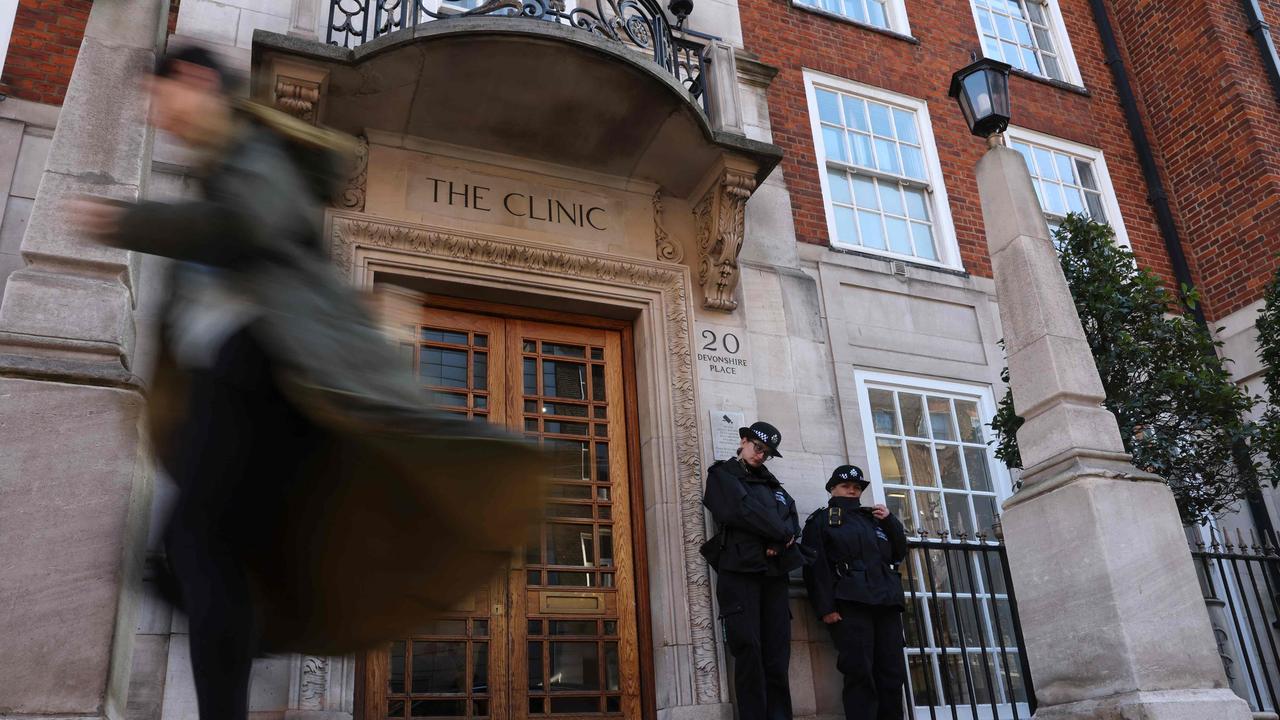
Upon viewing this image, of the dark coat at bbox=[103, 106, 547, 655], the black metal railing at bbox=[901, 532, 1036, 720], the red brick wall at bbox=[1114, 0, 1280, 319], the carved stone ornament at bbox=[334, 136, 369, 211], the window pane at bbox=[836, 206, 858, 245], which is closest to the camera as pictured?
the dark coat at bbox=[103, 106, 547, 655]

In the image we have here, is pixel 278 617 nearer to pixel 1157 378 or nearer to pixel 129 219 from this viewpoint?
pixel 129 219

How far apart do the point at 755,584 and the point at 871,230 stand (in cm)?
521

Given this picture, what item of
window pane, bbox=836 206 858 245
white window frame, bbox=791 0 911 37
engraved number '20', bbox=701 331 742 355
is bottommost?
engraved number '20', bbox=701 331 742 355

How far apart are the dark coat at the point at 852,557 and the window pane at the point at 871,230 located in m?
4.09

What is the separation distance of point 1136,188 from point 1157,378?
18.2 ft

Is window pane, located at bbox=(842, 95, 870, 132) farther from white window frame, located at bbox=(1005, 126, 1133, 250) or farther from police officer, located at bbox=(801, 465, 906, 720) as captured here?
police officer, located at bbox=(801, 465, 906, 720)

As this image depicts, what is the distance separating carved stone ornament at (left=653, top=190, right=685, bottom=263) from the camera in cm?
848

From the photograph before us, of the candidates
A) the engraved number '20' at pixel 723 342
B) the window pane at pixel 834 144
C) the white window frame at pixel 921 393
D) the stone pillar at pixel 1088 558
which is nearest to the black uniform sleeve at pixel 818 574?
the stone pillar at pixel 1088 558

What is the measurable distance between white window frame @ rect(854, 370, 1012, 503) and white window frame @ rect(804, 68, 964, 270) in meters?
1.41

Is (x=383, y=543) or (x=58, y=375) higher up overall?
(x=58, y=375)

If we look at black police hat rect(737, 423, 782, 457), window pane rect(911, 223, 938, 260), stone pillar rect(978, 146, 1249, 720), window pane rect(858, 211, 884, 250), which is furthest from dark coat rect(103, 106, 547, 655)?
window pane rect(911, 223, 938, 260)

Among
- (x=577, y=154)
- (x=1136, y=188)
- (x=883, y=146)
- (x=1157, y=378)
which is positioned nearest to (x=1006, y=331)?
(x=1157, y=378)

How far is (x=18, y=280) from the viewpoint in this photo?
458cm

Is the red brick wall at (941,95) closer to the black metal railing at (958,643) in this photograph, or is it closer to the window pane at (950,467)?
the window pane at (950,467)
